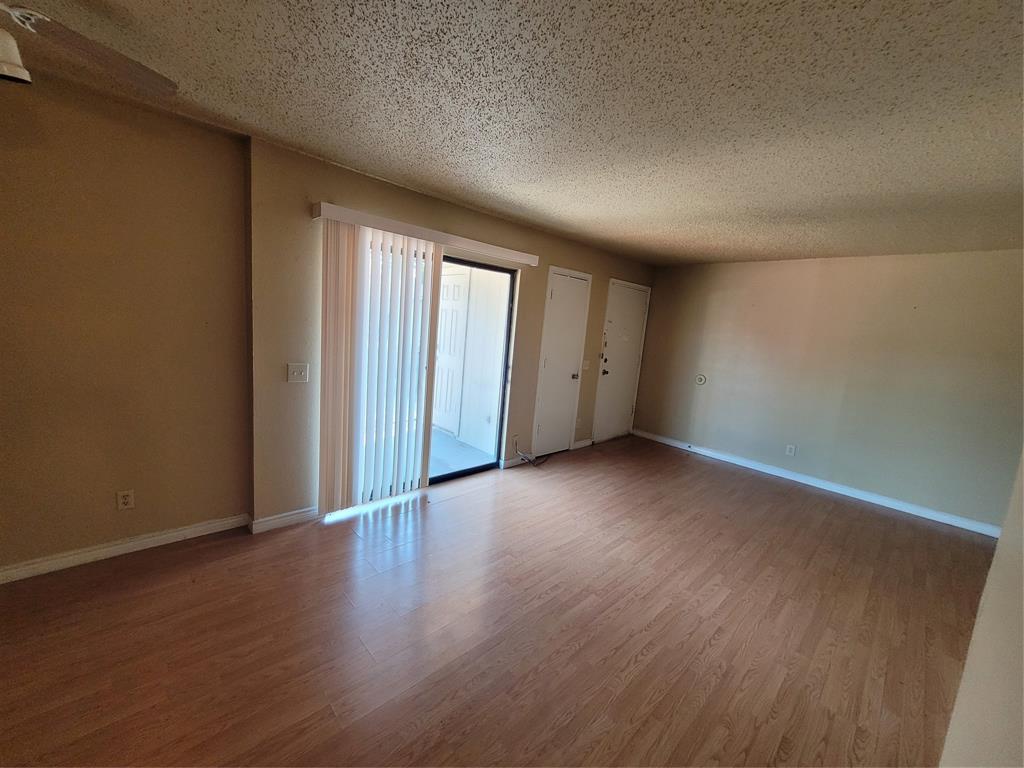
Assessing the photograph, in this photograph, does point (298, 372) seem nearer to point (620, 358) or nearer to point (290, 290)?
point (290, 290)

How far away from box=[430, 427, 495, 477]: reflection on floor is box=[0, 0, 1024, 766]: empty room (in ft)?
0.43

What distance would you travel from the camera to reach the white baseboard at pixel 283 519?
250 cm

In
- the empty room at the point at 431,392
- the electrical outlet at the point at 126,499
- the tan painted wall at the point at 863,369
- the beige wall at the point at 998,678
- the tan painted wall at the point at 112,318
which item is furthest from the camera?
the tan painted wall at the point at 863,369

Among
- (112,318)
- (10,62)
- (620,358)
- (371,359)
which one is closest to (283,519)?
(371,359)

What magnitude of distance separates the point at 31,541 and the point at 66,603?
0.41 meters

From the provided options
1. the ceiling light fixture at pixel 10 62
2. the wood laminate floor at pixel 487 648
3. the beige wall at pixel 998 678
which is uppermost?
the ceiling light fixture at pixel 10 62

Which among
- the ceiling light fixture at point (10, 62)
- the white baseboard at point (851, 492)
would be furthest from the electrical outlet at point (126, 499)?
the white baseboard at point (851, 492)

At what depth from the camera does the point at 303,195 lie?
7.86ft

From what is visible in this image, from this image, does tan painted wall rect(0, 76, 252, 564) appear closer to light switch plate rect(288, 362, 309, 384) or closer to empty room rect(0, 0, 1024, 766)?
empty room rect(0, 0, 1024, 766)

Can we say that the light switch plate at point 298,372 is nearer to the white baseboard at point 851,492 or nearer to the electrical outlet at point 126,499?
the electrical outlet at point 126,499

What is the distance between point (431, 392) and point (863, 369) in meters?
4.09

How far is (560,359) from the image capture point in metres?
4.35

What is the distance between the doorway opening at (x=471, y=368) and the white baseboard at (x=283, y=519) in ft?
3.40

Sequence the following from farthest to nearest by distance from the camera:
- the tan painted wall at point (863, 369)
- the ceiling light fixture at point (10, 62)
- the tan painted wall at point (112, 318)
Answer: the tan painted wall at point (863, 369) → the tan painted wall at point (112, 318) → the ceiling light fixture at point (10, 62)
